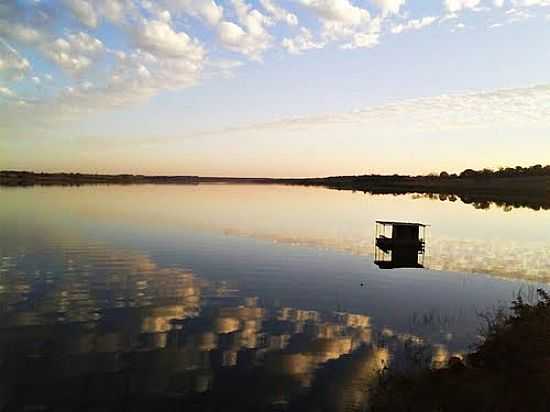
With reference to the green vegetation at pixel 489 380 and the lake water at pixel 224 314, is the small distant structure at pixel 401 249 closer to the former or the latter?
the lake water at pixel 224 314

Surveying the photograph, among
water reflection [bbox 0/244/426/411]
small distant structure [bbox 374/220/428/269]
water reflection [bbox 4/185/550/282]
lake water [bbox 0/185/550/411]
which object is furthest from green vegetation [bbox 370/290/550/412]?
small distant structure [bbox 374/220/428/269]

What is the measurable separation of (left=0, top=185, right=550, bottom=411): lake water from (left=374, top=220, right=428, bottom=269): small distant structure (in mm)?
1289

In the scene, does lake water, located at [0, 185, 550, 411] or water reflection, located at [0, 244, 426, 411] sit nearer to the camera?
water reflection, located at [0, 244, 426, 411]

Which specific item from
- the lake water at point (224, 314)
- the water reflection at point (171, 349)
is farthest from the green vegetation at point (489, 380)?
the water reflection at point (171, 349)

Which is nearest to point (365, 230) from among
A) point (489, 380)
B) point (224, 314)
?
point (224, 314)

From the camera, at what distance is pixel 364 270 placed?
110 feet

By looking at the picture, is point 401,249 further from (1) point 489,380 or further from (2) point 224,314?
(1) point 489,380

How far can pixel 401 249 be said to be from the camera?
43.6 metres

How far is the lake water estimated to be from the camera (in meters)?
14.2

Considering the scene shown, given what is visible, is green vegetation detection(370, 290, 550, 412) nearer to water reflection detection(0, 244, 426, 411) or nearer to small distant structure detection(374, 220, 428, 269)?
water reflection detection(0, 244, 426, 411)

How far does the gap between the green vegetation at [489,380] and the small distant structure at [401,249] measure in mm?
19565

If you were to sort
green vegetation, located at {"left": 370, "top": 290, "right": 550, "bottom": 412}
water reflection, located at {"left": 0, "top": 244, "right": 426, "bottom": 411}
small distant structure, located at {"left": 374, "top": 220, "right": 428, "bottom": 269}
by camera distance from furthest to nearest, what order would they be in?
small distant structure, located at {"left": 374, "top": 220, "right": 428, "bottom": 269}
water reflection, located at {"left": 0, "top": 244, "right": 426, "bottom": 411}
green vegetation, located at {"left": 370, "top": 290, "right": 550, "bottom": 412}

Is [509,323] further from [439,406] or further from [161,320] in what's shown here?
[161,320]

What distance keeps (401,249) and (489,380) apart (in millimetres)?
30994
